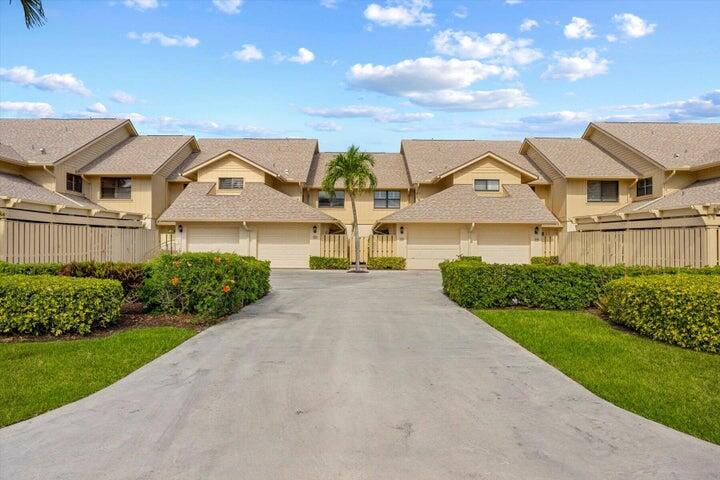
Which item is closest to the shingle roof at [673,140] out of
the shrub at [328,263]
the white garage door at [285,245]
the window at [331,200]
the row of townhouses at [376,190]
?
the row of townhouses at [376,190]

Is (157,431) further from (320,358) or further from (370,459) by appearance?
(320,358)

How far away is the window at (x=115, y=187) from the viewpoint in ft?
95.0

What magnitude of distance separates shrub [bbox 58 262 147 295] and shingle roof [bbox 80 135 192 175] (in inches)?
727

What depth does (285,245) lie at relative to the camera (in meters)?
27.3

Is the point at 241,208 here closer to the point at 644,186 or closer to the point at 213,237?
the point at 213,237

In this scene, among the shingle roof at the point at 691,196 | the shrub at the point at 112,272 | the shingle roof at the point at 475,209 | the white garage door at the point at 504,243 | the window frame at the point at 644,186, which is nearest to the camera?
the shrub at the point at 112,272

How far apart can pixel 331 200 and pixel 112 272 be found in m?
21.8

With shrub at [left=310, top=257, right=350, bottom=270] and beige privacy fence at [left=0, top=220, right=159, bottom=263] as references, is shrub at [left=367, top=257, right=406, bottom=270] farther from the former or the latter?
beige privacy fence at [left=0, top=220, right=159, bottom=263]

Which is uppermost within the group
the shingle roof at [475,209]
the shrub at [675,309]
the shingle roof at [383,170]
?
the shingle roof at [383,170]

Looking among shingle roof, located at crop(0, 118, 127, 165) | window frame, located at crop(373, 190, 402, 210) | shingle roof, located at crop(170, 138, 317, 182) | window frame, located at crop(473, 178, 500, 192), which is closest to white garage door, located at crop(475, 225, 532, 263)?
window frame, located at crop(473, 178, 500, 192)

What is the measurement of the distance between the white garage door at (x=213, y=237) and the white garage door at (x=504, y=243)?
12889 millimetres

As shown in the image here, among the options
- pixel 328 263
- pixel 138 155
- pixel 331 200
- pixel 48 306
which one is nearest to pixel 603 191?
pixel 331 200

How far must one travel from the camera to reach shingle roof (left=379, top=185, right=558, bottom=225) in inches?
1028

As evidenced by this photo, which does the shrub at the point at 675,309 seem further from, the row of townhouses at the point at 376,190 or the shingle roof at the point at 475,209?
the shingle roof at the point at 475,209
